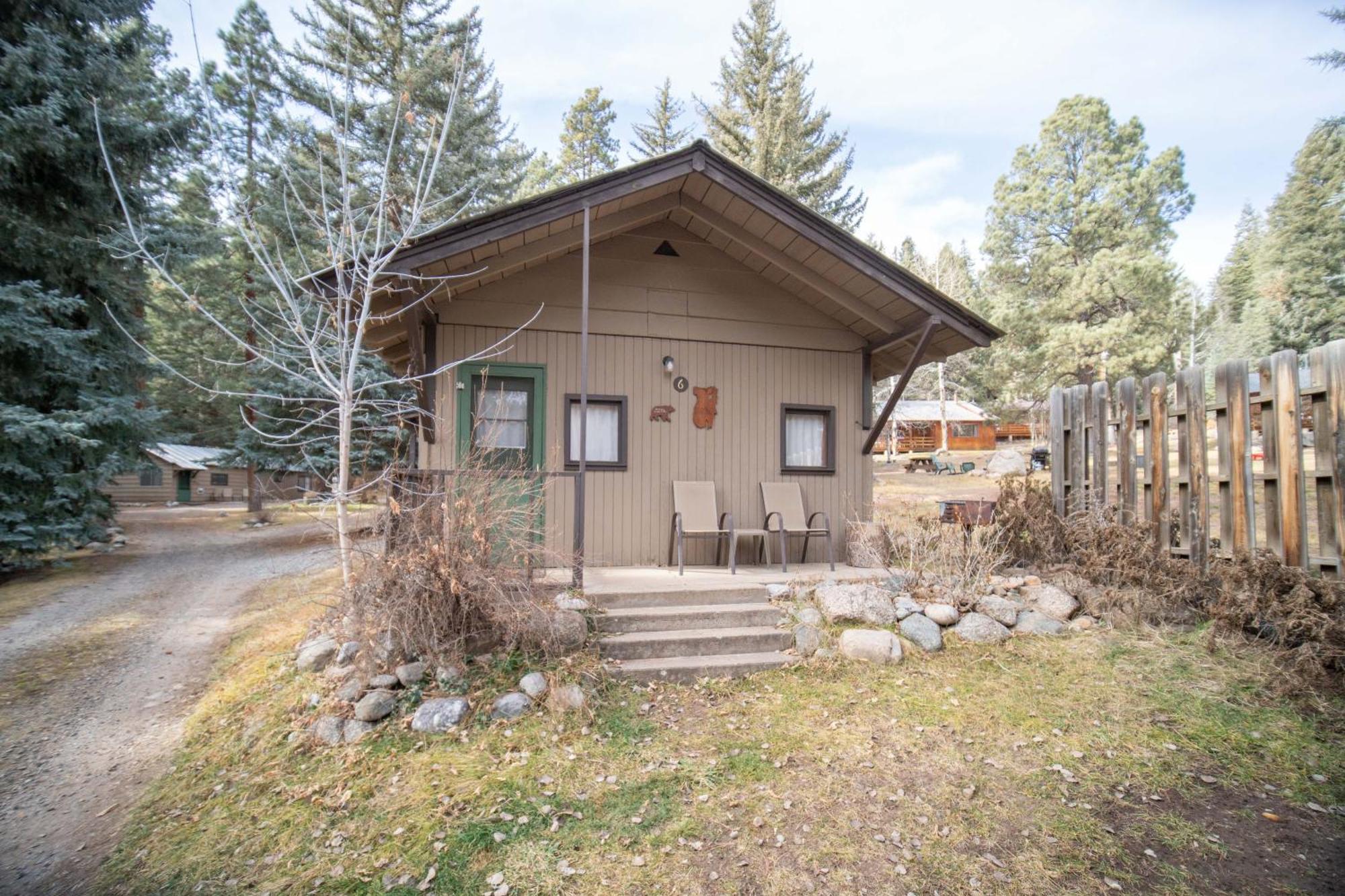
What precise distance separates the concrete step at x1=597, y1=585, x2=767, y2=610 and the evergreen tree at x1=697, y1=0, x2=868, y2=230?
16923mm

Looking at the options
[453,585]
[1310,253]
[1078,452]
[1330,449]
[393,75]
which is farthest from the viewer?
[1310,253]

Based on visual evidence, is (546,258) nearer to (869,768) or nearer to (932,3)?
(869,768)

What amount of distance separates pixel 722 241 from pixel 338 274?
3.92 meters

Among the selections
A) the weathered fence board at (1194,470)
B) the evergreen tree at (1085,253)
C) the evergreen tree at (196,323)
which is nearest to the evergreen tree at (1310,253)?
the evergreen tree at (1085,253)

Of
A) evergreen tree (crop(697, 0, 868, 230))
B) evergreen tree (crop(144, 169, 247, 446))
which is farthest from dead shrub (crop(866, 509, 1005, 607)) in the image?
evergreen tree (crop(697, 0, 868, 230))

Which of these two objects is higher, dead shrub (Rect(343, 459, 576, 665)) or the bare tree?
the bare tree

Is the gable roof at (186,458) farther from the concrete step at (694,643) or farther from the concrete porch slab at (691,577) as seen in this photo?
the concrete step at (694,643)

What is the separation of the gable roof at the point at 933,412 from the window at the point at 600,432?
84.0 feet

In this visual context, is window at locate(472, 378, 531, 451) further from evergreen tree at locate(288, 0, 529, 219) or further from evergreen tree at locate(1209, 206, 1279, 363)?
evergreen tree at locate(1209, 206, 1279, 363)

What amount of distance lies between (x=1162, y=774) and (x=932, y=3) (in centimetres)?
939

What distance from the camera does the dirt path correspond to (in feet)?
9.72

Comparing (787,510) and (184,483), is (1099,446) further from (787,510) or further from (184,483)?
(184,483)

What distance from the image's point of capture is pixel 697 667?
4332 millimetres

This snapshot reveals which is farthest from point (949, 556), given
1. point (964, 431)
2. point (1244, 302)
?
point (1244, 302)
